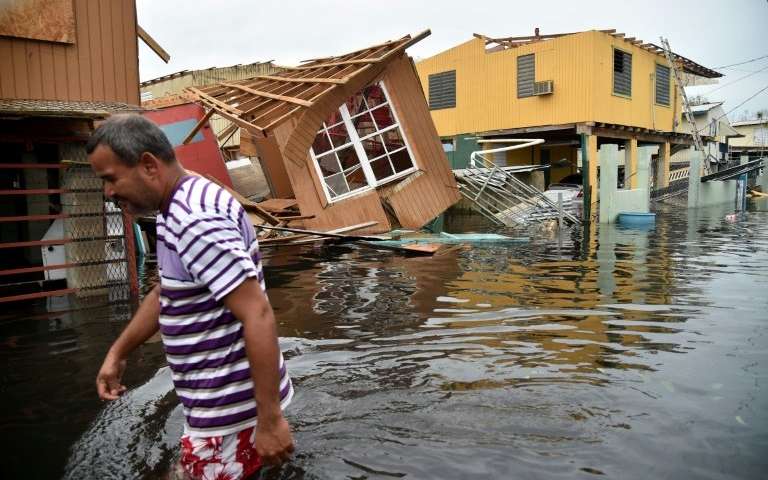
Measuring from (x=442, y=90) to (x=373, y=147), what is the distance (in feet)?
46.8

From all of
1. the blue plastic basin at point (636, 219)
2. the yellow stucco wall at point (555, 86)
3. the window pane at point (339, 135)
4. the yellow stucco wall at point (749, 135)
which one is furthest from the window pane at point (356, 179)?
the yellow stucco wall at point (749, 135)

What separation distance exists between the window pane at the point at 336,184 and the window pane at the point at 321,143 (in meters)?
0.81

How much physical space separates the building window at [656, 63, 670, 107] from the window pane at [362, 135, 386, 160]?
20466 millimetres

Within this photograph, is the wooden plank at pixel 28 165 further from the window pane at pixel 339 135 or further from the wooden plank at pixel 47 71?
the window pane at pixel 339 135

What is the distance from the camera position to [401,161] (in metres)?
17.7

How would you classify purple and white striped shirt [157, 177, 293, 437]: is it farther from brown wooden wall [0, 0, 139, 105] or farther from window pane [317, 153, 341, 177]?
window pane [317, 153, 341, 177]

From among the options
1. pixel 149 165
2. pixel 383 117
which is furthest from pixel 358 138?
pixel 149 165

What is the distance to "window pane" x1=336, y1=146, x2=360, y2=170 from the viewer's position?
17.1m

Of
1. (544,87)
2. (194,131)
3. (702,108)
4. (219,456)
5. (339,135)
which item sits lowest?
(219,456)

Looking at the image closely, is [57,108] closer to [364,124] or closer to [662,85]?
[364,124]

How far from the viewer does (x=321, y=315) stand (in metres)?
7.81

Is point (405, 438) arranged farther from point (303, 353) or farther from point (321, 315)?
point (321, 315)

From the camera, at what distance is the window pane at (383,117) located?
17.1m

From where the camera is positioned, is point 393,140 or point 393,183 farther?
point 393,140
